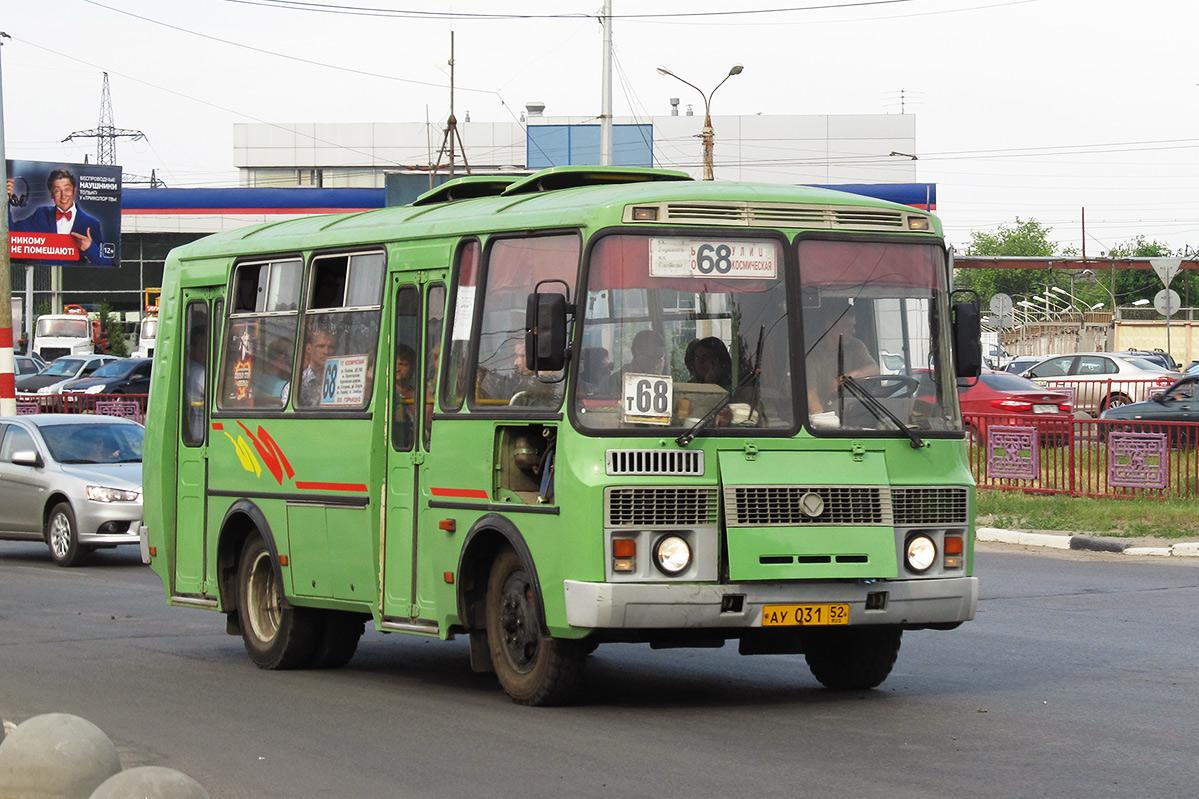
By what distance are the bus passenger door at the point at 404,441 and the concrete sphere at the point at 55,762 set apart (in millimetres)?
4060

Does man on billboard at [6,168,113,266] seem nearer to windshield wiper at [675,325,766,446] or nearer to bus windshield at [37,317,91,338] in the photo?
bus windshield at [37,317,91,338]

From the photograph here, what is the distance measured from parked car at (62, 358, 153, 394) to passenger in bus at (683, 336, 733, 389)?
3405 centimetres

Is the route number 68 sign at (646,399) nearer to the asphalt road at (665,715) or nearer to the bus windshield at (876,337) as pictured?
the bus windshield at (876,337)

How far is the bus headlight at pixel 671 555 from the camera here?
8266 millimetres

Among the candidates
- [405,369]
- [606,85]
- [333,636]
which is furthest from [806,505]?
[606,85]

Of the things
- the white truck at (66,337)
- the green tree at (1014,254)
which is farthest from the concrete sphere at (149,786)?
the green tree at (1014,254)

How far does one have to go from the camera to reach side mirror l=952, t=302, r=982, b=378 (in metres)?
9.19

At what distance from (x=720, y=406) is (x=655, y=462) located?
0.47 metres

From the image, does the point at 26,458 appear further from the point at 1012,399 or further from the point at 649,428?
the point at 1012,399

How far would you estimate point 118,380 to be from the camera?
1673 inches

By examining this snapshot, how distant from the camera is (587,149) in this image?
85750 millimetres

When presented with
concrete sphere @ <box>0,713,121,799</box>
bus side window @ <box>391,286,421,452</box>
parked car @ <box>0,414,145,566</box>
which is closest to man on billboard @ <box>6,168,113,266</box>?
parked car @ <box>0,414,145,566</box>

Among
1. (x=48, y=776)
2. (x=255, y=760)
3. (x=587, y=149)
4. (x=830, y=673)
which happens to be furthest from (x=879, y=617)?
(x=587, y=149)

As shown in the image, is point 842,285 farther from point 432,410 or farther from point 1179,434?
point 1179,434
